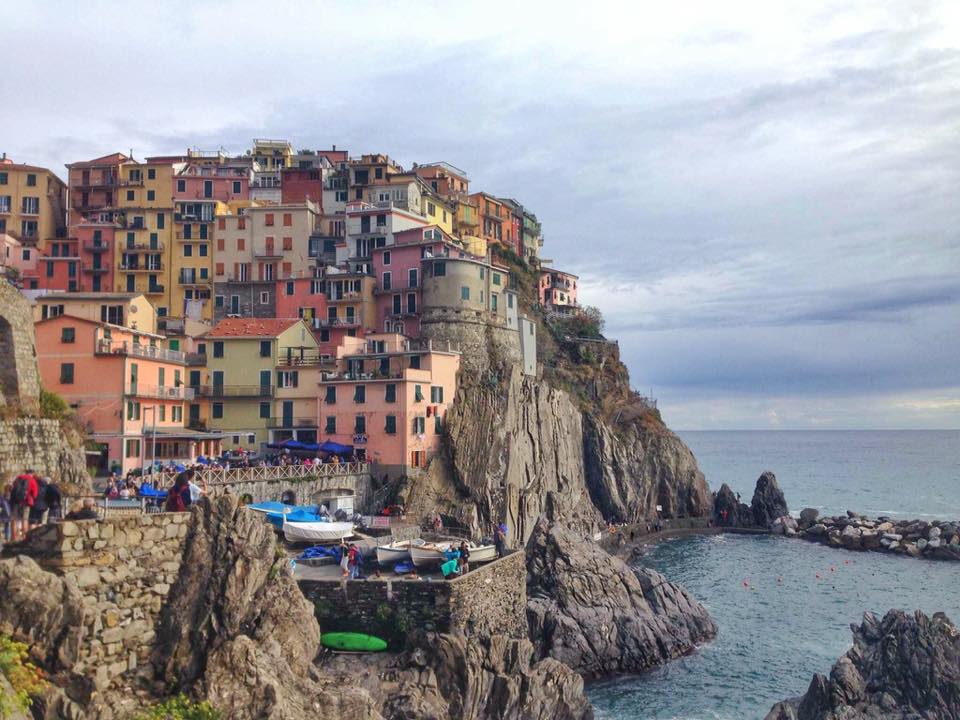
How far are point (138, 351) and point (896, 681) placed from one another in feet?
152

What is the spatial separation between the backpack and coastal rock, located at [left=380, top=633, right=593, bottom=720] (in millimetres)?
12344

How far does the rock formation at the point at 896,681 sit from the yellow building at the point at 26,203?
84.6m

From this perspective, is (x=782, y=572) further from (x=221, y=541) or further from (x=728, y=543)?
(x=221, y=541)

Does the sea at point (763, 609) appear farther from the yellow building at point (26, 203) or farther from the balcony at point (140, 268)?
the yellow building at point (26, 203)

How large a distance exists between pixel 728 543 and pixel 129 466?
187 ft

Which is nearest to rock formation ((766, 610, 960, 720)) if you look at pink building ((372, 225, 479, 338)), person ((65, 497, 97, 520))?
person ((65, 497, 97, 520))

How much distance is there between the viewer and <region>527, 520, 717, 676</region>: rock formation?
38438mm

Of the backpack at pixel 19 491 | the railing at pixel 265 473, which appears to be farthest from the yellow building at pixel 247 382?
the backpack at pixel 19 491

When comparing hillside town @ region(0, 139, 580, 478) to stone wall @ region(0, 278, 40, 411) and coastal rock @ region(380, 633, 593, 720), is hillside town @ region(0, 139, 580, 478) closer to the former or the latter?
stone wall @ region(0, 278, 40, 411)

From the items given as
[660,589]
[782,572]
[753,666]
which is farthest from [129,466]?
[782,572]

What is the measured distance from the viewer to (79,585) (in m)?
12.8

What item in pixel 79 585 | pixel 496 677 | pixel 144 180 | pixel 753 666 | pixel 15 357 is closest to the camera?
pixel 79 585

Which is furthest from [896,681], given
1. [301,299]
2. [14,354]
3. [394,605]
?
[301,299]

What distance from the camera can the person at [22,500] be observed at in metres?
15.5
